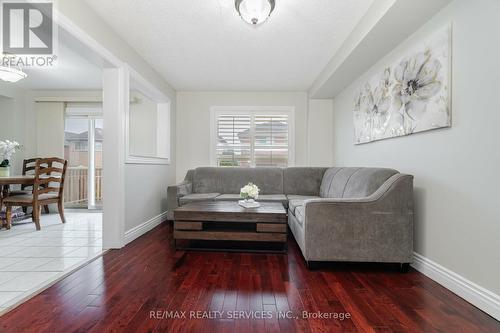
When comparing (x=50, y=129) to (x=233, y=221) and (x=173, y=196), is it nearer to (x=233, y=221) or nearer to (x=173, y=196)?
(x=173, y=196)

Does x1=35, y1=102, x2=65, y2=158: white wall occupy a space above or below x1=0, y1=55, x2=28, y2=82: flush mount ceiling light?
below

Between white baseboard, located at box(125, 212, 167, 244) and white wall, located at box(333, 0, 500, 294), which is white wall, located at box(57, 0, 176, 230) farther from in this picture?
white wall, located at box(333, 0, 500, 294)

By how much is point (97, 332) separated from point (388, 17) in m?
2.96

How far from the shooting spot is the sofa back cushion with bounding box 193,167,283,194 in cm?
435

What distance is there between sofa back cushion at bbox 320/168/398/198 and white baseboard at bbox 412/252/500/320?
718 mm

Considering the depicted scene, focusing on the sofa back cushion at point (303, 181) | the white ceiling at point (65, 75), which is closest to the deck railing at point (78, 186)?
the white ceiling at point (65, 75)

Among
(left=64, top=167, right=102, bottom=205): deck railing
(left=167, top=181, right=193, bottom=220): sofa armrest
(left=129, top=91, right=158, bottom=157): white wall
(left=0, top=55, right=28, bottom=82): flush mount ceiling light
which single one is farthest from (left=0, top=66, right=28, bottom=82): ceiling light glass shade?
(left=167, top=181, right=193, bottom=220): sofa armrest

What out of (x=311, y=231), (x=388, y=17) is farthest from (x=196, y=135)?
(x=388, y=17)

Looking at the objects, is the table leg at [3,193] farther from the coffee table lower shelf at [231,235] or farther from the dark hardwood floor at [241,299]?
the coffee table lower shelf at [231,235]

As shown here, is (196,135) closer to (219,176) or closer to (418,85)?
(219,176)

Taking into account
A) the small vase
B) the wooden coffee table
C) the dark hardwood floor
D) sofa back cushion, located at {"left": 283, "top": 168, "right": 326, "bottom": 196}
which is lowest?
the dark hardwood floor

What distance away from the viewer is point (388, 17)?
203cm

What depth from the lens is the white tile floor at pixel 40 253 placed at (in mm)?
1875

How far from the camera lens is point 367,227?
2160 millimetres
